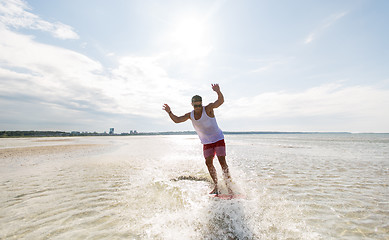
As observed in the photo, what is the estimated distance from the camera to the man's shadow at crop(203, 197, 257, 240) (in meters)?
3.18

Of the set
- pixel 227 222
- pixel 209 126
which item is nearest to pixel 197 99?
pixel 209 126

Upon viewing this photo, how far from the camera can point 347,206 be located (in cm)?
448

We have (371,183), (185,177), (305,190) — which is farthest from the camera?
(185,177)

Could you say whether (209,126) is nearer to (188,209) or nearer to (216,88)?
(216,88)

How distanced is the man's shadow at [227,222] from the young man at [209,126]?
1.06 m

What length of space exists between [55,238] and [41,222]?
81 cm

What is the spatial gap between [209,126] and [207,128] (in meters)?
0.09

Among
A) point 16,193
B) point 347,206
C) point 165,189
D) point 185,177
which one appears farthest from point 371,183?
point 16,193

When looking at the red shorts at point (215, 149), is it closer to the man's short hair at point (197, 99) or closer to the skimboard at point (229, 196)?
the skimboard at point (229, 196)

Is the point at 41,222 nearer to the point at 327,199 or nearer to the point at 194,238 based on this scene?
the point at 194,238

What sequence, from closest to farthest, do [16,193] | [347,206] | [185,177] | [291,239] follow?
[291,239]
[347,206]
[16,193]
[185,177]

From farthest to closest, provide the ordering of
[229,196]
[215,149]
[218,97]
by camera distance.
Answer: [215,149] < [218,97] < [229,196]

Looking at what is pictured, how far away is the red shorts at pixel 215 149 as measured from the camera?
584 cm

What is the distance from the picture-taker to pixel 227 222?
3627 millimetres
